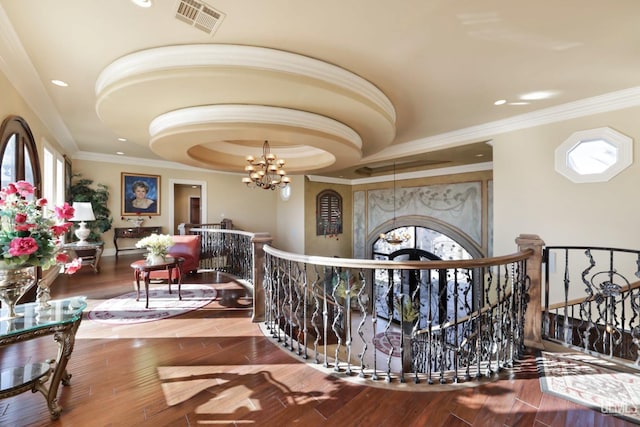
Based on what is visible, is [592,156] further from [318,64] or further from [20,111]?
[20,111]

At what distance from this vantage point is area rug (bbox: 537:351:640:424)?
1.85m

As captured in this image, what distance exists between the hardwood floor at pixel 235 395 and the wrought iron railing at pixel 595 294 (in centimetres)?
113

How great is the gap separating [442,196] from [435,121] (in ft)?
12.1

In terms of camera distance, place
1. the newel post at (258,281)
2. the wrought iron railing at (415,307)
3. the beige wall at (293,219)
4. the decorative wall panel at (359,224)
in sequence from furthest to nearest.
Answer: the decorative wall panel at (359,224) → the beige wall at (293,219) → the newel post at (258,281) → the wrought iron railing at (415,307)

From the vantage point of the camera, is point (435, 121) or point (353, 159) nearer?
point (435, 121)

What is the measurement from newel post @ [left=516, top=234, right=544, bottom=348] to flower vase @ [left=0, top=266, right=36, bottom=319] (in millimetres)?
4088

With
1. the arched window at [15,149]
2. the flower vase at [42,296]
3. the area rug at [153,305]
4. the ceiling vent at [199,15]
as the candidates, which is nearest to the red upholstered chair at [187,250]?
the area rug at [153,305]

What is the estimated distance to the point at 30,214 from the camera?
5.77ft

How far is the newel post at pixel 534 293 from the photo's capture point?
2641mm

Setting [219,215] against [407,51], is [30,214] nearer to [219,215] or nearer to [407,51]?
[407,51]

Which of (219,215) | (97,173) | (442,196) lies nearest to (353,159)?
(442,196)

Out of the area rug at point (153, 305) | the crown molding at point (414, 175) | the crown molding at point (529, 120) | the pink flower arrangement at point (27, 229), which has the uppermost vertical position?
the crown molding at point (529, 120)

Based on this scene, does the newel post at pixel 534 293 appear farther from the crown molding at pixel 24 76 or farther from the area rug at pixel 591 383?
the crown molding at pixel 24 76

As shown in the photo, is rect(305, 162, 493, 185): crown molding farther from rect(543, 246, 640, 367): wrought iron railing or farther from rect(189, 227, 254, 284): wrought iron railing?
rect(189, 227, 254, 284): wrought iron railing
